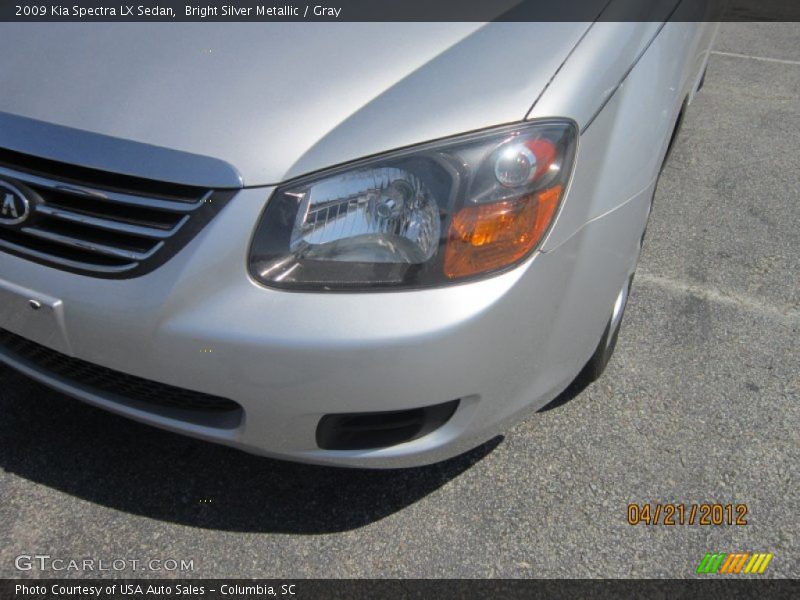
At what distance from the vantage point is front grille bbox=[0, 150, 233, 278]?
148cm

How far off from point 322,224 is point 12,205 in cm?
72

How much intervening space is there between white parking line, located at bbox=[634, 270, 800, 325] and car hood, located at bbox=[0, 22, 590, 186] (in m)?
1.46

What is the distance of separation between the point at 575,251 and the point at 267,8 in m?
0.97

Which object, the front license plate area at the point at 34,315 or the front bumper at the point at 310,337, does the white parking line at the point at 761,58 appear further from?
the front license plate area at the point at 34,315

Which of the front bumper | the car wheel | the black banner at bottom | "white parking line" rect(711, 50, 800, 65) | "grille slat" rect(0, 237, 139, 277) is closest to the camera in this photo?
the front bumper

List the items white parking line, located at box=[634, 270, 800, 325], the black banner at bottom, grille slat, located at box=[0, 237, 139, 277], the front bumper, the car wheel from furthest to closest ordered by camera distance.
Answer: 1. white parking line, located at box=[634, 270, 800, 325]
2. the car wheel
3. the black banner at bottom
4. grille slat, located at box=[0, 237, 139, 277]
5. the front bumper

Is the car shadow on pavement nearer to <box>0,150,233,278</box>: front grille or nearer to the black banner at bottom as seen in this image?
the black banner at bottom

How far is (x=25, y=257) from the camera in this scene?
5.29 ft

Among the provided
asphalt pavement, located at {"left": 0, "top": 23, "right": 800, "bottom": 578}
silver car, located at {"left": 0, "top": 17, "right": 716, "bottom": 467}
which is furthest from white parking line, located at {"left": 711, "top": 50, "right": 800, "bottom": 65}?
silver car, located at {"left": 0, "top": 17, "right": 716, "bottom": 467}

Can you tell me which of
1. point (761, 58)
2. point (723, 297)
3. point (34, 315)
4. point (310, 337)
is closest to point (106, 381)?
point (34, 315)

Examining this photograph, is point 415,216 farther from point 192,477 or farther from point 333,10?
point 192,477

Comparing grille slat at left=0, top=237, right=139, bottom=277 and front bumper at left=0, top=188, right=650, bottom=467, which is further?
grille slat at left=0, top=237, right=139, bottom=277

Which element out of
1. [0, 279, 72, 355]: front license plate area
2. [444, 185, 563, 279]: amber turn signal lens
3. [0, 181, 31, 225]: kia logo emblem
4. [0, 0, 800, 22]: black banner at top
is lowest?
[0, 279, 72, 355]: front license plate area

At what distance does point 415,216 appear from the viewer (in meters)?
1.48
